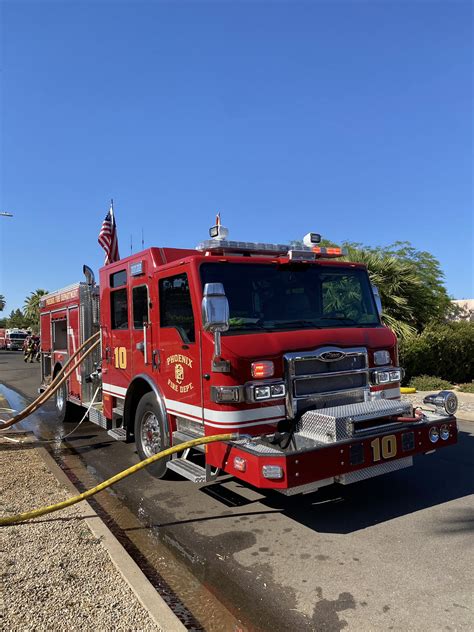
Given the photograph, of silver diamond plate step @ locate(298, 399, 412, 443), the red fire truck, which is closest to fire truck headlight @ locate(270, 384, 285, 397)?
the red fire truck

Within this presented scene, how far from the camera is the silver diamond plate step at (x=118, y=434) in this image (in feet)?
19.7

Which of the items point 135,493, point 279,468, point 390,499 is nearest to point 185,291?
point 279,468

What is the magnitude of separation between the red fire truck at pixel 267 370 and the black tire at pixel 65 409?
3437 mm

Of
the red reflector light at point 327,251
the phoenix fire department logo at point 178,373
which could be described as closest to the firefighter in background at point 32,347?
the phoenix fire department logo at point 178,373

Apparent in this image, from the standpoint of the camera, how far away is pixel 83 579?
323cm

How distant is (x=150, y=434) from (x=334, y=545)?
7.98ft

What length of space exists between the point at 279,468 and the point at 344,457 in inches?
23.3

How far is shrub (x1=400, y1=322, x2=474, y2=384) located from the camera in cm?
1267

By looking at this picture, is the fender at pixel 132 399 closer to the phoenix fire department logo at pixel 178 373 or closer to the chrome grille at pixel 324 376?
the phoenix fire department logo at pixel 178 373

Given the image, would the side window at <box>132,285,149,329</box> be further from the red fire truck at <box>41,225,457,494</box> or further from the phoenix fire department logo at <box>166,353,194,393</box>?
the phoenix fire department logo at <box>166,353,194,393</box>

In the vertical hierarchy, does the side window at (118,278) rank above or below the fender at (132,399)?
above

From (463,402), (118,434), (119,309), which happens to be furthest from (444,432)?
(463,402)

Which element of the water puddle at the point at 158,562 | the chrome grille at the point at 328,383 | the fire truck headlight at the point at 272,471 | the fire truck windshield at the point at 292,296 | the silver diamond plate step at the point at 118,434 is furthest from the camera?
the silver diamond plate step at the point at 118,434

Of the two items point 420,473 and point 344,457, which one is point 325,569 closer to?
point 344,457
